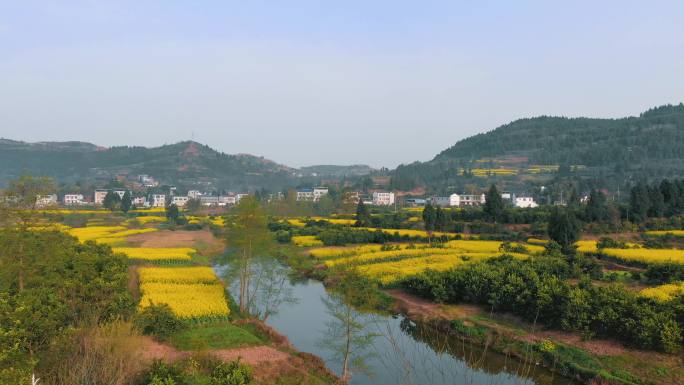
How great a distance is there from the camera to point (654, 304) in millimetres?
18859

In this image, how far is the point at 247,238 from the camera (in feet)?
80.4

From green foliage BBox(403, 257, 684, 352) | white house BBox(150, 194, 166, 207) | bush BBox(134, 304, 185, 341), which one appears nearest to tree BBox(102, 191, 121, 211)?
white house BBox(150, 194, 166, 207)

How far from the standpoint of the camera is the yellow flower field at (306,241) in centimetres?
4709

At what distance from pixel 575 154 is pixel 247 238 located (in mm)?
137337

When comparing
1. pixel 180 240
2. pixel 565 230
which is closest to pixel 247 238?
pixel 565 230

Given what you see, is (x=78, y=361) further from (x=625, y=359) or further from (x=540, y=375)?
(x=625, y=359)

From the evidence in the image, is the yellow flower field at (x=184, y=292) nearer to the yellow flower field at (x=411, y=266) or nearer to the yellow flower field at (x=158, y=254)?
the yellow flower field at (x=158, y=254)

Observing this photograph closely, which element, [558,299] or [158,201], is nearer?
[558,299]

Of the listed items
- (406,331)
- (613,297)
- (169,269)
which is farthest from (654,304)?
(169,269)

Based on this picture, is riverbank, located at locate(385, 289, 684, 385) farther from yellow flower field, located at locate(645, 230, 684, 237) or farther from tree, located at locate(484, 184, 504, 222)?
tree, located at locate(484, 184, 504, 222)

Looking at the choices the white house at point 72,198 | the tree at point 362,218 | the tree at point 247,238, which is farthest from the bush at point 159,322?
the white house at point 72,198

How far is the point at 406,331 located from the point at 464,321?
298 cm

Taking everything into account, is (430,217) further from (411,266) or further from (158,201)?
(158,201)

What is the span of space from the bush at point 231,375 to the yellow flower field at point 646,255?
29.6 meters
